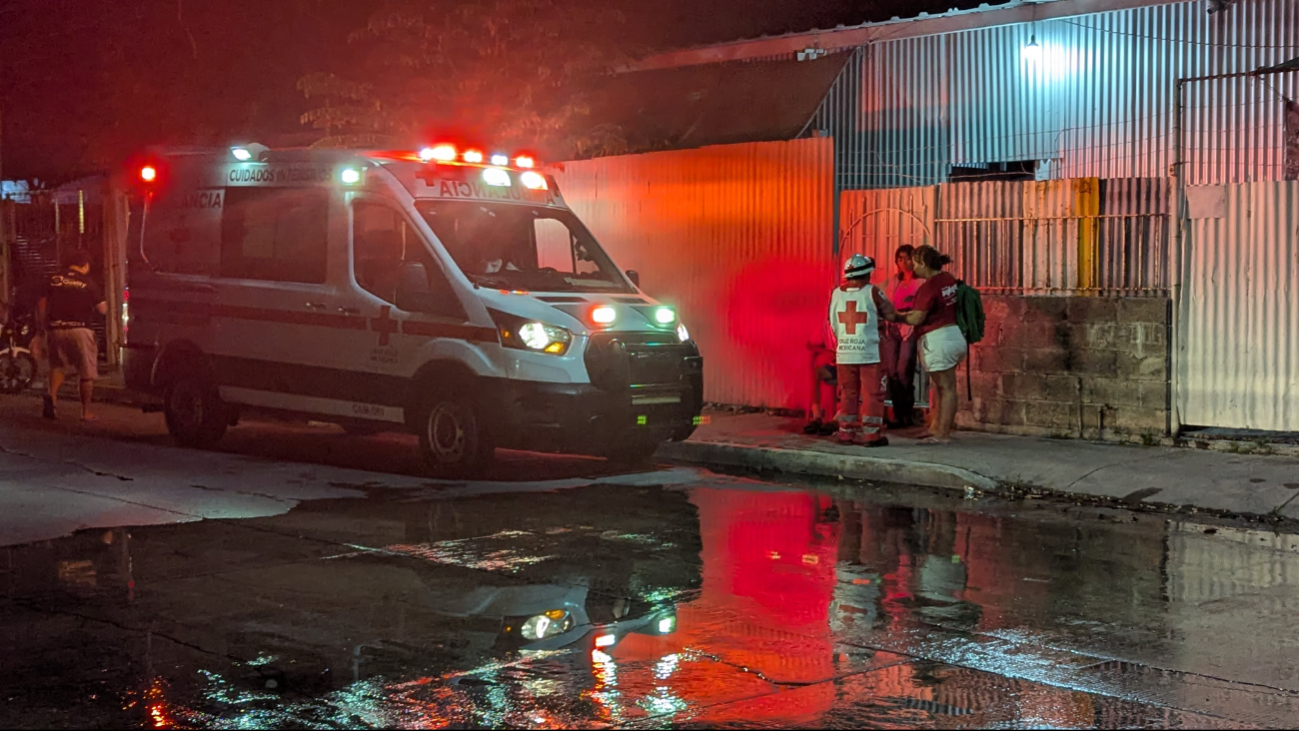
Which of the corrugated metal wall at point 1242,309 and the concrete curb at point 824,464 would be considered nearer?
the concrete curb at point 824,464

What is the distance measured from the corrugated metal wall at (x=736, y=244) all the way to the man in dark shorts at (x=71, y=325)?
578cm

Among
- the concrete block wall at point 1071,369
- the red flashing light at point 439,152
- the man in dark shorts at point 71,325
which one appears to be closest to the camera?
the red flashing light at point 439,152

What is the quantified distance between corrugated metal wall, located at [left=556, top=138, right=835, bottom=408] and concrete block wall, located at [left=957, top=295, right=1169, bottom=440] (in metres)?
1.89

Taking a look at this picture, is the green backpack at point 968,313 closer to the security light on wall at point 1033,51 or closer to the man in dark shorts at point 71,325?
the security light on wall at point 1033,51

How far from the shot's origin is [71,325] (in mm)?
15836

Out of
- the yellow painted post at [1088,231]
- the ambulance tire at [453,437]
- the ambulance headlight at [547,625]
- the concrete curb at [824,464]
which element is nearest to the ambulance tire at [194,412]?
the ambulance tire at [453,437]

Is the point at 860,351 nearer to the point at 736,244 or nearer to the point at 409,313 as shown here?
the point at 736,244

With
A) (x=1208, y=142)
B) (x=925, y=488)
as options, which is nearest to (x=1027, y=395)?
(x=925, y=488)

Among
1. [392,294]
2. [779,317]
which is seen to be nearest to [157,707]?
[392,294]

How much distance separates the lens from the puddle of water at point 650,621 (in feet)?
18.5

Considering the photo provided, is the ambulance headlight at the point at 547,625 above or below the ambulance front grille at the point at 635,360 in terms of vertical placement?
below

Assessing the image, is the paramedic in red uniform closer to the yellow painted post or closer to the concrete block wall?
the concrete block wall

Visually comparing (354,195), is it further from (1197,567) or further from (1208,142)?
(1208,142)

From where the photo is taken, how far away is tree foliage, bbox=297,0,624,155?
17.0 meters
